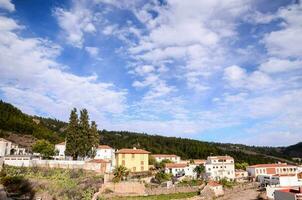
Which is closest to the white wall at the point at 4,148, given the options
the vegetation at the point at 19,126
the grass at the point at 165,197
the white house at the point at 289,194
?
the grass at the point at 165,197

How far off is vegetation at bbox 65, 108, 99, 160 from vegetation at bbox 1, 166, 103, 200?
6.67m

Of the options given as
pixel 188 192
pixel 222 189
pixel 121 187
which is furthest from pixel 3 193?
pixel 222 189

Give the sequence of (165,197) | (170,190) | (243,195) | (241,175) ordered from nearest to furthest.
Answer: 1. (165,197)
2. (243,195)
3. (170,190)
4. (241,175)

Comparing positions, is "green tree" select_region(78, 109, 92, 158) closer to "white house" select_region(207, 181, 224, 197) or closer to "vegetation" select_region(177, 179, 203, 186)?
"vegetation" select_region(177, 179, 203, 186)

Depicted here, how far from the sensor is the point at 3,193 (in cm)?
4684

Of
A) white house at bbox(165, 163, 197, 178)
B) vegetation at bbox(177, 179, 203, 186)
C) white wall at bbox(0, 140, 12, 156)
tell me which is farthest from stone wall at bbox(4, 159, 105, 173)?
white house at bbox(165, 163, 197, 178)

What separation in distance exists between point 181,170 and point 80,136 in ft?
113

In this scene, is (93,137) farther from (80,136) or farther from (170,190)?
(170,190)

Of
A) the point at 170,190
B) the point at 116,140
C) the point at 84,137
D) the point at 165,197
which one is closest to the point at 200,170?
the point at 170,190

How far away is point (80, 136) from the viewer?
239 feet

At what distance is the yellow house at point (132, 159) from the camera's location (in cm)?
8286

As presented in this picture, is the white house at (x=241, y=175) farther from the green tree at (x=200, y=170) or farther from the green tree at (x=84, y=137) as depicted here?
the green tree at (x=84, y=137)

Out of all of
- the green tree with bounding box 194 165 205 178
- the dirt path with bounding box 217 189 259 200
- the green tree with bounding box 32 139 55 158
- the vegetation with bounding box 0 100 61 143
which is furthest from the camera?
the vegetation with bounding box 0 100 61 143

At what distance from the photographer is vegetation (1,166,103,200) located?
55.9m
